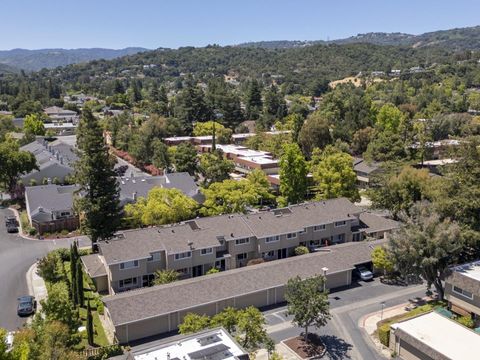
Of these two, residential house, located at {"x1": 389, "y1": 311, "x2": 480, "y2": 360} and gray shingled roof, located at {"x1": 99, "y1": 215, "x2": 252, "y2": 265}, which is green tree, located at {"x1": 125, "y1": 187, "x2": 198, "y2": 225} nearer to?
gray shingled roof, located at {"x1": 99, "y1": 215, "x2": 252, "y2": 265}

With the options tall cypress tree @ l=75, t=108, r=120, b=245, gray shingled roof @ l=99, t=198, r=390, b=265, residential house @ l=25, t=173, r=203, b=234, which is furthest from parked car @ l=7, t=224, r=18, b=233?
gray shingled roof @ l=99, t=198, r=390, b=265

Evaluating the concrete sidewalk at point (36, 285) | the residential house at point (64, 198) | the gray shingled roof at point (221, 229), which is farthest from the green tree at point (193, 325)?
the residential house at point (64, 198)

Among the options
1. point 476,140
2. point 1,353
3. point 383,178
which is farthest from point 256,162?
point 1,353

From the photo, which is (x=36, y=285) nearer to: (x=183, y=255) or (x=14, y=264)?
(x=14, y=264)

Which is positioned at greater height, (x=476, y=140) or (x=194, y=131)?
(x=476, y=140)

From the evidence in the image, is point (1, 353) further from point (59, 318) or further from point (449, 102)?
point (449, 102)

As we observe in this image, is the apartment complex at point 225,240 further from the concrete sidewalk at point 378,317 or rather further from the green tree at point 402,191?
the concrete sidewalk at point 378,317

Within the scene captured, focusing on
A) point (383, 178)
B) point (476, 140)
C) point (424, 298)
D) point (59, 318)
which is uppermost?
point (476, 140)
